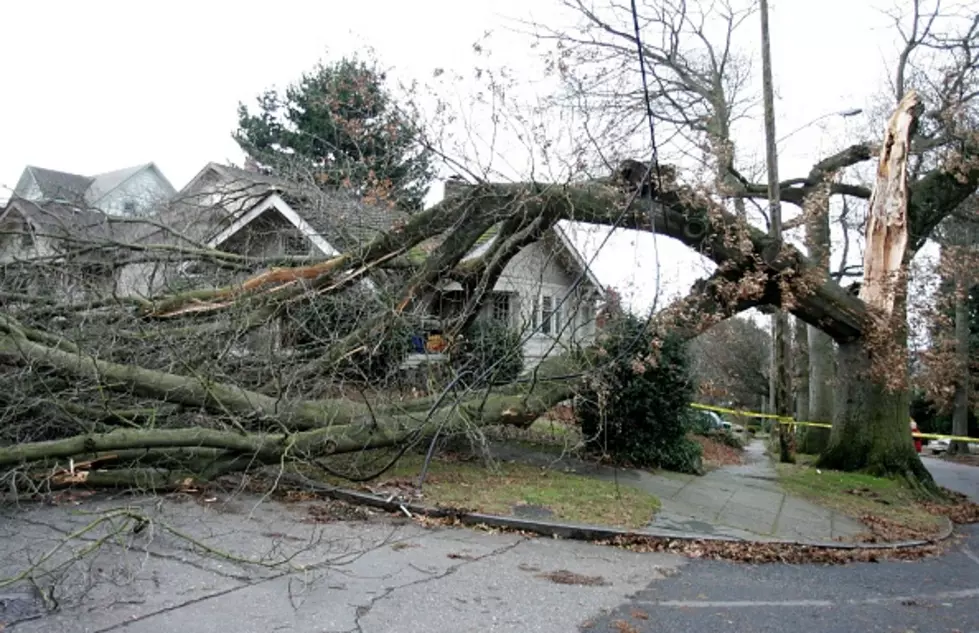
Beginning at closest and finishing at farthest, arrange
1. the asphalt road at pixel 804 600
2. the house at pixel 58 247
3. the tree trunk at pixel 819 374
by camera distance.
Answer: the asphalt road at pixel 804 600, the house at pixel 58 247, the tree trunk at pixel 819 374

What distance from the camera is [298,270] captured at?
9.86 metres

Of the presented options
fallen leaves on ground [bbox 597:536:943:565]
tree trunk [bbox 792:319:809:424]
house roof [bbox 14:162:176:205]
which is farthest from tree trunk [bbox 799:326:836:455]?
house roof [bbox 14:162:176:205]

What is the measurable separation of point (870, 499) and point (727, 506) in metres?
2.68

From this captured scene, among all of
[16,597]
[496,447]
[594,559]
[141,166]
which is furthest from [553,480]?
[141,166]

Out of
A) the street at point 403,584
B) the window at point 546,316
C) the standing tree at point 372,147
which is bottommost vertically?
the street at point 403,584

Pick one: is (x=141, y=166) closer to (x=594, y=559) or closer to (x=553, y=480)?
→ (x=553, y=480)

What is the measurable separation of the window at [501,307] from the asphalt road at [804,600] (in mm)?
6567

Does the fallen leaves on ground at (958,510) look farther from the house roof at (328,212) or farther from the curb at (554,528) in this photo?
the house roof at (328,212)

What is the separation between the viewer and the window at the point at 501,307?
12.5 metres

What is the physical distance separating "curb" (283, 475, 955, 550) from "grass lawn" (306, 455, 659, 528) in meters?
0.24

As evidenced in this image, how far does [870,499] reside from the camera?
10.2 meters

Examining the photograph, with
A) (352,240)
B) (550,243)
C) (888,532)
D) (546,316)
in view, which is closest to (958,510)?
(888,532)

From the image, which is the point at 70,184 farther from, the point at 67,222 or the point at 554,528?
the point at 554,528

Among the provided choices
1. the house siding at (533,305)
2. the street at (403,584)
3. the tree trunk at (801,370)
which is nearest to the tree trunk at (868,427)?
the house siding at (533,305)
